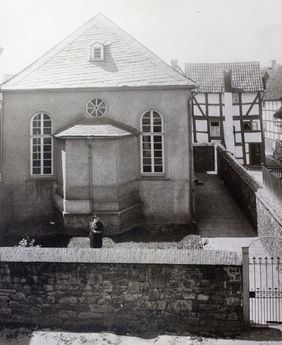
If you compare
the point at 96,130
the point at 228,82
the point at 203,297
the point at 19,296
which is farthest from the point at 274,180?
the point at 228,82

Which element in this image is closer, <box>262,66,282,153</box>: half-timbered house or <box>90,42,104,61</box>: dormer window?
<box>90,42,104,61</box>: dormer window

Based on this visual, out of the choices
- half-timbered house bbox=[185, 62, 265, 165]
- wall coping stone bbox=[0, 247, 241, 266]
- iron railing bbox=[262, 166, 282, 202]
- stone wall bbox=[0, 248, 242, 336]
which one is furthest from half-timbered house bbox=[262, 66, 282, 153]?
stone wall bbox=[0, 248, 242, 336]

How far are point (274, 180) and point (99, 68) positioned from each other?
8817mm

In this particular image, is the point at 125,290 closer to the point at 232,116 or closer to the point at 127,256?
the point at 127,256

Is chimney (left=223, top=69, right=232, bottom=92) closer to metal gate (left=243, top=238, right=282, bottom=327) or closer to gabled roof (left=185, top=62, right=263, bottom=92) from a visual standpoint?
gabled roof (left=185, top=62, right=263, bottom=92)

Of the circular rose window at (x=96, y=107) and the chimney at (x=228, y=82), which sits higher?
the chimney at (x=228, y=82)

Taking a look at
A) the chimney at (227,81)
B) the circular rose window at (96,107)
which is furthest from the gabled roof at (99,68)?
the chimney at (227,81)

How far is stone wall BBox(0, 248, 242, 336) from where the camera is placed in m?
9.35

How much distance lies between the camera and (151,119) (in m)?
18.7

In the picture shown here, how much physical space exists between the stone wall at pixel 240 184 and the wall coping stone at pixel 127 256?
8.61 metres

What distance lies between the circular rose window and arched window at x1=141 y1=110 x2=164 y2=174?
5.84 feet

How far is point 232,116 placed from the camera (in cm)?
3478

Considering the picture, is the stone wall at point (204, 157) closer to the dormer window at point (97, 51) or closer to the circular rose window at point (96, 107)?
the dormer window at point (97, 51)

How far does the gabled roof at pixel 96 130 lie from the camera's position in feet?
56.2
